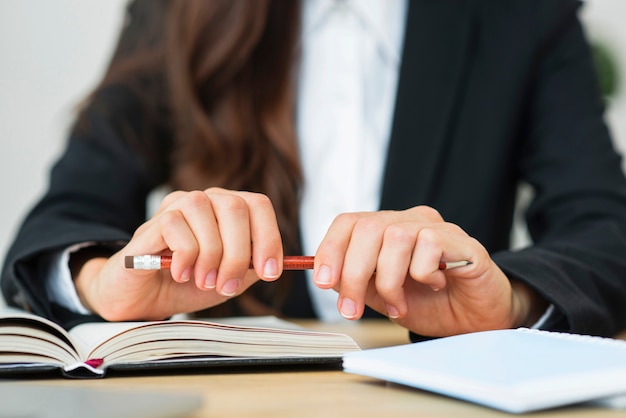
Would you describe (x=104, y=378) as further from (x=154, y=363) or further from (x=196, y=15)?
(x=196, y=15)

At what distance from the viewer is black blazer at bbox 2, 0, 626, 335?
1.17 m

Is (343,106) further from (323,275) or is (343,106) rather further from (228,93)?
(323,275)

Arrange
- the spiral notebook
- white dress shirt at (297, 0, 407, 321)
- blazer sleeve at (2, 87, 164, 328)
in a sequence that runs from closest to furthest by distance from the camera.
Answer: the spiral notebook → blazer sleeve at (2, 87, 164, 328) → white dress shirt at (297, 0, 407, 321)

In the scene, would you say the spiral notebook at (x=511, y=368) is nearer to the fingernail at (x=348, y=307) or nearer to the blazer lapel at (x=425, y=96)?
the fingernail at (x=348, y=307)

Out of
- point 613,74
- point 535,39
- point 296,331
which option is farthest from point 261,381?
point 613,74

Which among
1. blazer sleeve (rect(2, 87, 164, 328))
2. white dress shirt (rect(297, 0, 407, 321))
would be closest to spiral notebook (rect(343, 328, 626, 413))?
blazer sleeve (rect(2, 87, 164, 328))

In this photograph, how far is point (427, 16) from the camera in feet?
4.28

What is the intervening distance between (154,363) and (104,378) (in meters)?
0.04

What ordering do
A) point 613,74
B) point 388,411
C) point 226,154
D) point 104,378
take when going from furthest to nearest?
point 613,74 → point 226,154 → point 104,378 → point 388,411

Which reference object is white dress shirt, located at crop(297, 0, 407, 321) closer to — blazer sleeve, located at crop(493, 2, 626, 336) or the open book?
blazer sleeve, located at crop(493, 2, 626, 336)

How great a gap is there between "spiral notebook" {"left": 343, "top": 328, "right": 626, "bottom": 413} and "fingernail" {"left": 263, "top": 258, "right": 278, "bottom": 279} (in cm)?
11

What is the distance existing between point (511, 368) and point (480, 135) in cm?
90

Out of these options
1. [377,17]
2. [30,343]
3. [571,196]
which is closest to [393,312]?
[30,343]

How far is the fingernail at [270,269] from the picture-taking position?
2.01 ft
